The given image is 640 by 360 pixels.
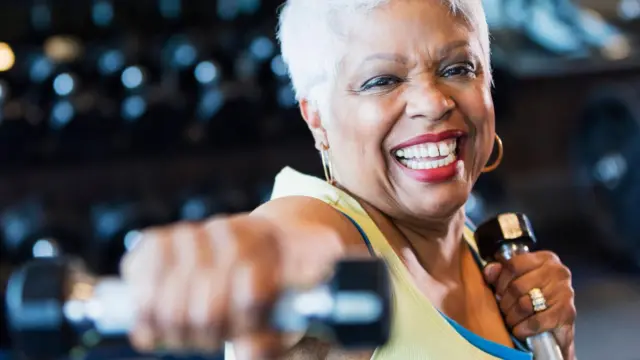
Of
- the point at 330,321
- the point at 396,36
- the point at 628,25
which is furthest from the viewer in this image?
the point at 628,25

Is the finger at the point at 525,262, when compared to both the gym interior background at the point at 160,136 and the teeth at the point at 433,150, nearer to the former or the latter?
the teeth at the point at 433,150

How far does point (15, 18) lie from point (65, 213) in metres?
0.78

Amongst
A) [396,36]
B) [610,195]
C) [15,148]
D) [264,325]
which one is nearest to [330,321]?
[264,325]

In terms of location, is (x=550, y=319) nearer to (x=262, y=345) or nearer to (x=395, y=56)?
(x=395, y=56)

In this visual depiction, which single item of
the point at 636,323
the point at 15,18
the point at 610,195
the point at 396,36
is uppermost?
the point at 15,18

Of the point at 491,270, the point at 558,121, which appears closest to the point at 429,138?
the point at 491,270

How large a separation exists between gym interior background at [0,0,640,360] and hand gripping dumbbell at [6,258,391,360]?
1.90 metres

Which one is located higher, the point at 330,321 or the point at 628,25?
the point at 628,25

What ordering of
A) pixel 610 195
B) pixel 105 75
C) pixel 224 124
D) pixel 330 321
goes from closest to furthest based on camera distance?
pixel 330 321 → pixel 105 75 → pixel 224 124 → pixel 610 195

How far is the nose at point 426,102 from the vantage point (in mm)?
876

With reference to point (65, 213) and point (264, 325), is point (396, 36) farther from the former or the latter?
point (65, 213)

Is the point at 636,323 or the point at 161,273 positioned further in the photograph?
the point at 636,323

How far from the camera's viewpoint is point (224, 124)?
282 centimetres

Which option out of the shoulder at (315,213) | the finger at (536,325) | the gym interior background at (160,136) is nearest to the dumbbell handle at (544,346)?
the finger at (536,325)
